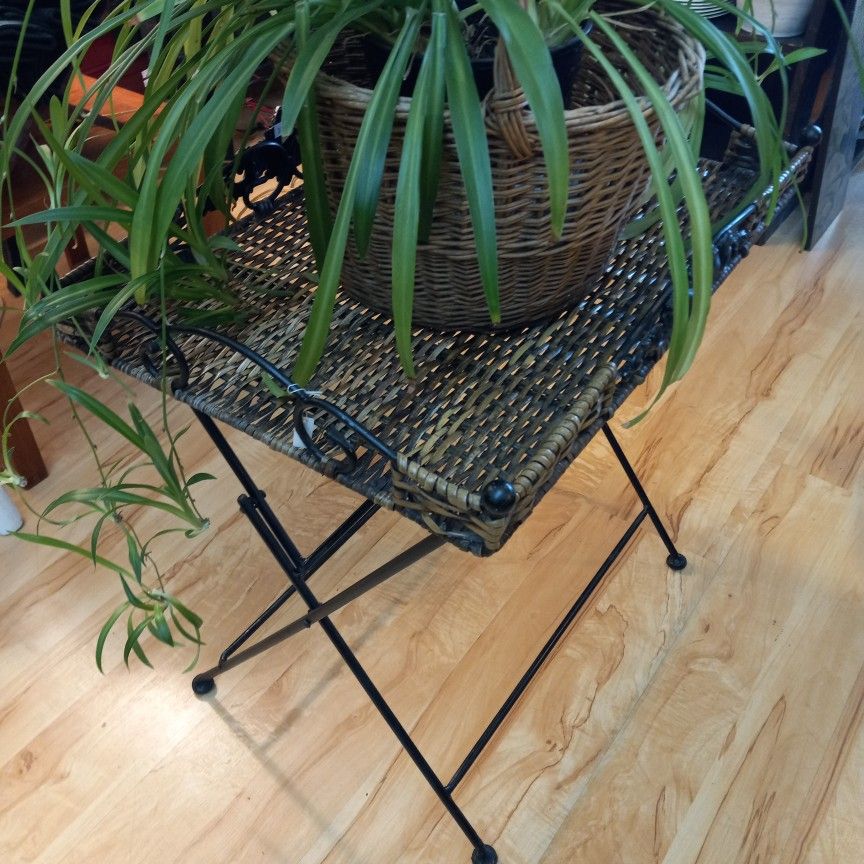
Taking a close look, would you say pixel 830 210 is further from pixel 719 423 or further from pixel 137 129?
pixel 137 129

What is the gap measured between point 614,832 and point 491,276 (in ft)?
2.40

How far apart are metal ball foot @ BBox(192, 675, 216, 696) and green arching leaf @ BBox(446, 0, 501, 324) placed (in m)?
0.78

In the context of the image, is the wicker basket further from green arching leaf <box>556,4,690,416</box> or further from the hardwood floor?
the hardwood floor

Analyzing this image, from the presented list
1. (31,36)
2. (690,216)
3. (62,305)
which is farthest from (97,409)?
(31,36)

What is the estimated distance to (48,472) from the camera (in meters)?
1.46

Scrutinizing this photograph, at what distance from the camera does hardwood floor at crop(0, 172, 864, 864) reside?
105 cm

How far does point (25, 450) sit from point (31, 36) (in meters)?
0.58

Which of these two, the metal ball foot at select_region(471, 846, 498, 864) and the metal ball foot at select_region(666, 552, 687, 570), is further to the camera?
the metal ball foot at select_region(666, 552, 687, 570)

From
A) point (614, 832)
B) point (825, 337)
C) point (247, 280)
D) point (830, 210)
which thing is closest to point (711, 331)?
point (825, 337)

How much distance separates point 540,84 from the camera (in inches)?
20.9

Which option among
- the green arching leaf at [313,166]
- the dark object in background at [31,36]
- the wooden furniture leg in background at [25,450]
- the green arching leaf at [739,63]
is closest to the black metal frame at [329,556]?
the green arching leaf at [313,166]

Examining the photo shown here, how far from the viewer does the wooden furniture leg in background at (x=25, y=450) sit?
138 cm

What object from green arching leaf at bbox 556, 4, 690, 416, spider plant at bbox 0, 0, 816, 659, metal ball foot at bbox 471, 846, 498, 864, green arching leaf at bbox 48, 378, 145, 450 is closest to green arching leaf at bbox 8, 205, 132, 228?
spider plant at bbox 0, 0, 816, 659

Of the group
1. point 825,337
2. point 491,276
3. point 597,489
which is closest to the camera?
point 491,276
